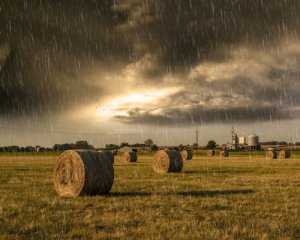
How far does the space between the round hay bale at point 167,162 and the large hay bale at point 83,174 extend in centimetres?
1312

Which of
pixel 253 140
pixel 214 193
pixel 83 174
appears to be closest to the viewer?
pixel 214 193

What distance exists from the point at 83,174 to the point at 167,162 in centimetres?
1439

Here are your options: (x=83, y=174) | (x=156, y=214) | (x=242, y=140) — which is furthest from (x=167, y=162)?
(x=242, y=140)

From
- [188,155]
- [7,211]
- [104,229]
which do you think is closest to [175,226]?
[104,229]

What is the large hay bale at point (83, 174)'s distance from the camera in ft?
49.2

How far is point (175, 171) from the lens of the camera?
28.8 metres

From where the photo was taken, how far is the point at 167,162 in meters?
28.9

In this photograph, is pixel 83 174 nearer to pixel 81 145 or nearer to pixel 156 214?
pixel 156 214

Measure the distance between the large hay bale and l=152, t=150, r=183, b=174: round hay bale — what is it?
1312 cm

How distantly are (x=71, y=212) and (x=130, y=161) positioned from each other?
36608 millimetres

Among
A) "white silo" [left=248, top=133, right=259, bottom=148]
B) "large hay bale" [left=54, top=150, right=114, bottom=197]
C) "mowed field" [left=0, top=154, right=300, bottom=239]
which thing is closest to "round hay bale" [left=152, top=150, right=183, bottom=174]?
"mowed field" [left=0, top=154, right=300, bottom=239]

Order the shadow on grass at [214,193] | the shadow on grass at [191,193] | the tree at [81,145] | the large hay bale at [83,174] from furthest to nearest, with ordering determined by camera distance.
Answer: the tree at [81,145] < the large hay bale at [83,174] < the shadow on grass at [214,193] < the shadow on grass at [191,193]

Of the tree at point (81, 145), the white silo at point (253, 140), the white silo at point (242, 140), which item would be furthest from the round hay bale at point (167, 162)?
the white silo at point (242, 140)

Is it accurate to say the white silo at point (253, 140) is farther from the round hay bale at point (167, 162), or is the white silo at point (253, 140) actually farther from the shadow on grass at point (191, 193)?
the shadow on grass at point (191, 193)
